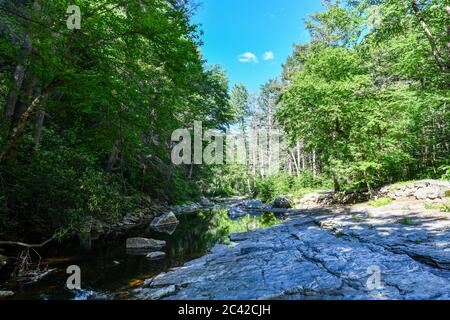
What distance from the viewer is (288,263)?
632 cm

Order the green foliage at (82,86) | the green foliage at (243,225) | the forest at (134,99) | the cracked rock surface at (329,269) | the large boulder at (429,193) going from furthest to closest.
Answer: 1. the green foliage at (243,225)
2. the large boulder at (429,193)
3. the forest at (134,99)
4. the green foliage at (82,86)
5. the cracked rock surface at (329,269)

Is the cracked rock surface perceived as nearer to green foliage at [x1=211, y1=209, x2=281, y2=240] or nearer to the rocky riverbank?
the rocky riverbank

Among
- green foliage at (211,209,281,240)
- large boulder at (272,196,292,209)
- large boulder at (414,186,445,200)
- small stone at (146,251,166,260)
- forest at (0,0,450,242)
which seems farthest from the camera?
large boulder at (272,196,292,209)

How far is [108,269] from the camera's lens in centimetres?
771

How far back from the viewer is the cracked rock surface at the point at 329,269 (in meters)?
4.44

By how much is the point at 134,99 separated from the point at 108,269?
15.1 ft

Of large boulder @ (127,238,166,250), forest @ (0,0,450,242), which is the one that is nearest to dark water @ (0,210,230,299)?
large boulder @ (127,238,166,250)

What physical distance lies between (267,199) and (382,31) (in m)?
21.4

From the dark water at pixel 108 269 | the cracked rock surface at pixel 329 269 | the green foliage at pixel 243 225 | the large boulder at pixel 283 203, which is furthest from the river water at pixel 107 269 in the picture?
the large boulder at pixel 283 203

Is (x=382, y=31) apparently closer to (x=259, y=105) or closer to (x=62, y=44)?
(x=62, y=44)

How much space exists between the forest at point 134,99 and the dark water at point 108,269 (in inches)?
44.1

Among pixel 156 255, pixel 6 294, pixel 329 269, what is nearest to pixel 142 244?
pixel 156 255

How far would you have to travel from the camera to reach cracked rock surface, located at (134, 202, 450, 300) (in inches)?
175

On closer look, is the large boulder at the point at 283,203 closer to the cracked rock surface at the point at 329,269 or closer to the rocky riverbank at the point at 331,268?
the rocky riverbank at the point at 331,268
